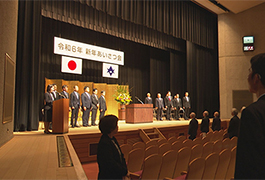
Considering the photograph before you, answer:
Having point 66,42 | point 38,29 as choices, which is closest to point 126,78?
point 66,42

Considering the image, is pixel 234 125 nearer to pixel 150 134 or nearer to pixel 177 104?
pixel 150 134

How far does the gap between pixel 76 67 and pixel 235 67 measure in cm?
778

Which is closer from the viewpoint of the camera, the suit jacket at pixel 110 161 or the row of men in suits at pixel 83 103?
the suit jacket at pixel 110 161

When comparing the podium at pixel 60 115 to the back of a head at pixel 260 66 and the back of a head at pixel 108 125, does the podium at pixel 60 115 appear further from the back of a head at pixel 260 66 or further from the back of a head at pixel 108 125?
the back of a head at pixel 260 66

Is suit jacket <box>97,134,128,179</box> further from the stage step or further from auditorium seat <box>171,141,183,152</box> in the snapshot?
the stage step

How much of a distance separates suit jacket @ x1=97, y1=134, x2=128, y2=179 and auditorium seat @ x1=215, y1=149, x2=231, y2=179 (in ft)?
4.78

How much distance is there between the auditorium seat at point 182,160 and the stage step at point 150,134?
3.21m

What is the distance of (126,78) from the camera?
12.4 m

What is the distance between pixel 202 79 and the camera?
1295cm

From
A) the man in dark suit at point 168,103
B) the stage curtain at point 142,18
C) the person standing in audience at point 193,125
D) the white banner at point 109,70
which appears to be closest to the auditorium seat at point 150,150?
the person standing in audience at point 193,125

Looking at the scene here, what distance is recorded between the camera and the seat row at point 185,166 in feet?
8.04

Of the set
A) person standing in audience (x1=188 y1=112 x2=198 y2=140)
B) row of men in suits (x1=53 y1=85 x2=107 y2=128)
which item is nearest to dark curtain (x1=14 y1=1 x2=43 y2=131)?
row of men in suits (x1=53 y1=85 x2=107 y2=128)

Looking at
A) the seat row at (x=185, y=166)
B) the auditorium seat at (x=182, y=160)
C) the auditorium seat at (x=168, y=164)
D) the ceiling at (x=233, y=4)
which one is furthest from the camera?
the ceiling at (x=233, y=4)

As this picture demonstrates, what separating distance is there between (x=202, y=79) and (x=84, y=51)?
6953mm
